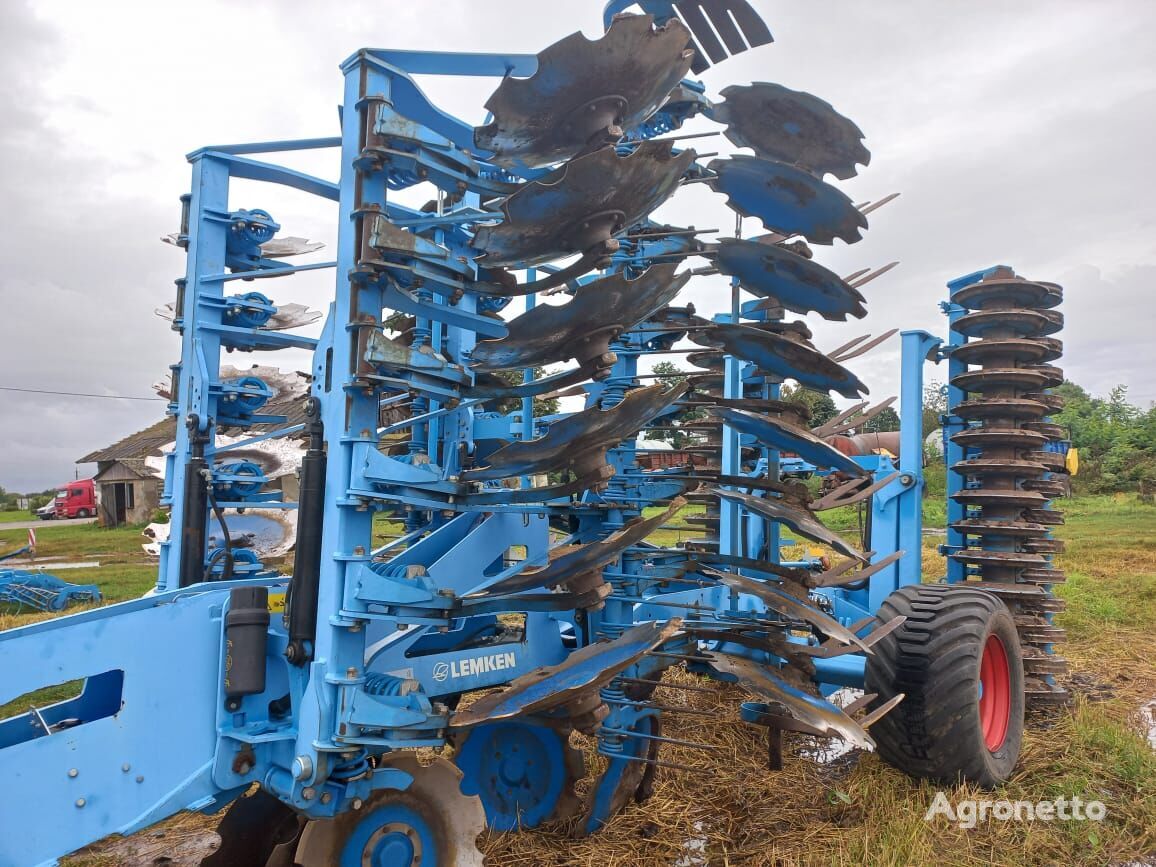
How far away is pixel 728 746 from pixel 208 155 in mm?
4723

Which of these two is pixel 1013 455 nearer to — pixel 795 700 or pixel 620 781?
pixel 795 700

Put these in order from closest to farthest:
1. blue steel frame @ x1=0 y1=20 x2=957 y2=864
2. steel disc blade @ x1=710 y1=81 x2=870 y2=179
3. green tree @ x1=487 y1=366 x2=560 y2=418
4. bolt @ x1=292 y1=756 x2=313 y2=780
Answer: blue steel frame @ x1=0 y1=20 x2=957 y2=864, bolt @ x1=292 y1=756 x2=313 y2=780, steel disc blade @ x1=710 y1=81 x2=870 y2=179, green tree @ x1=487 y1=366 x2=560 y2=418

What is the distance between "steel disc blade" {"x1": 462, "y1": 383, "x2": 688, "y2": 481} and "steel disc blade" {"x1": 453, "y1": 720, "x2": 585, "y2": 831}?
1.53 m

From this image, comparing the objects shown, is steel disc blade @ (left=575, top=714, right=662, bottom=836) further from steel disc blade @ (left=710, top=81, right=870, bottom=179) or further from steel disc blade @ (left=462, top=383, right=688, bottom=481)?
steel disc blade @ (left=710, top=81, right=870, bottom=179)

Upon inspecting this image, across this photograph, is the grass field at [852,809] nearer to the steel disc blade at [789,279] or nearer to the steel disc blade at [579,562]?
the steel disc blade at [579,562]

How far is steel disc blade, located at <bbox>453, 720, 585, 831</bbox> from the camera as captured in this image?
4266mm

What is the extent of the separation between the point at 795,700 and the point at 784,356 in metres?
1.59

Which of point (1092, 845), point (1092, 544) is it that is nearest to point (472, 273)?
point (1092, 845)

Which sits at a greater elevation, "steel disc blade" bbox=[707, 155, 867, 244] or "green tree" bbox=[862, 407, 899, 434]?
"green tree" bbox=[862, 407, 899, 434]

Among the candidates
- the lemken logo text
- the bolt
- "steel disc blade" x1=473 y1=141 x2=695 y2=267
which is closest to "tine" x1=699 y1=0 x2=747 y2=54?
"steel disc blade" x1=473 y1=141 x2=695 y2=267

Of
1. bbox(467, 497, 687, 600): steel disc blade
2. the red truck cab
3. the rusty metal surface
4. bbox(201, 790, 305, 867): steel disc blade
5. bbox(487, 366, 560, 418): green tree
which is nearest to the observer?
bbox(467, 497, 687, 600): steel disc blade

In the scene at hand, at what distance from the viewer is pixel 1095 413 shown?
1476 inches

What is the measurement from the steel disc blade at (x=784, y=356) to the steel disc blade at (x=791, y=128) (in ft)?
3.37

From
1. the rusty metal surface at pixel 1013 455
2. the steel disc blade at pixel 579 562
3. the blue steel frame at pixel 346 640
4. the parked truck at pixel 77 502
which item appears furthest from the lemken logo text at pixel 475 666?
the parked truck at pixel 77 502
